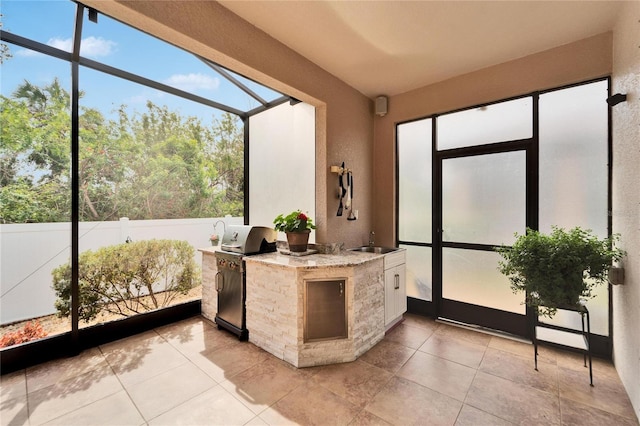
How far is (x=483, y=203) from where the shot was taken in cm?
307

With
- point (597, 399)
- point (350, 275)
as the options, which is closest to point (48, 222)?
point (350, 275)

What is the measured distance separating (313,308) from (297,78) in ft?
7.62

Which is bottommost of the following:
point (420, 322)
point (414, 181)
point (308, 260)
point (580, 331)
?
point (420, 322)

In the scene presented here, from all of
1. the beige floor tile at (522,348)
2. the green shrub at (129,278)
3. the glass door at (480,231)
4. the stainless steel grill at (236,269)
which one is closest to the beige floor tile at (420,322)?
the glass door at (480,231)

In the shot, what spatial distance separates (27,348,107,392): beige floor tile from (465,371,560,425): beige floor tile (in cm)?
311

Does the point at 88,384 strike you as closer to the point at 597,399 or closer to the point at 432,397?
the point at 432,397

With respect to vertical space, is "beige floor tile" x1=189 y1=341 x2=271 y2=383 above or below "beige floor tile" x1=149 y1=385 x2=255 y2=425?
below

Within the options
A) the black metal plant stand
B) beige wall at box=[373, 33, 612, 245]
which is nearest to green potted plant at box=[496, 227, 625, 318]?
the black metal plant stand

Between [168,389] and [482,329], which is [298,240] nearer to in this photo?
[168,389]

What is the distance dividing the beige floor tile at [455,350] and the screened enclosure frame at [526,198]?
539 millimetres

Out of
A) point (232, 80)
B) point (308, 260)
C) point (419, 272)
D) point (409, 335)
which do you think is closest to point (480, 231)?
point (419, 272)

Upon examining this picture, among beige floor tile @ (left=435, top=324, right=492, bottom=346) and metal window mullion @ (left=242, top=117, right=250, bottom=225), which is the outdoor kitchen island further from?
metal window mullion @ (left=242, top=117, right=250, bottom=225)

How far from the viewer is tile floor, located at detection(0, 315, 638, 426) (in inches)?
67.9

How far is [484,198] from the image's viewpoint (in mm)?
3068
